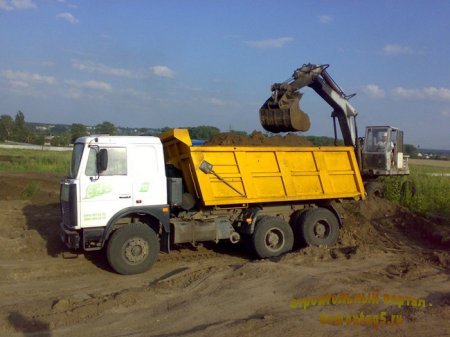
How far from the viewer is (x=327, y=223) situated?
11.6 m

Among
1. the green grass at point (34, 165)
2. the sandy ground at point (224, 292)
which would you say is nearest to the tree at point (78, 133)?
the sandy ground at point (224, 292)

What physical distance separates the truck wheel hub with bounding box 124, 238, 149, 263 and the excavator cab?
10.1m

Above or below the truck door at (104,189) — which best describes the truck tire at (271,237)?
below

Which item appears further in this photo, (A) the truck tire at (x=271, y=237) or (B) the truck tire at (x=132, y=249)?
(A) the truck tire at (x=271, y=237)

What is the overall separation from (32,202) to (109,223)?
10.6 meters

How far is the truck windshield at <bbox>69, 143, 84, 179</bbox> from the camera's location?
9070 millimetres

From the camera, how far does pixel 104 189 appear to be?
903 centimetres

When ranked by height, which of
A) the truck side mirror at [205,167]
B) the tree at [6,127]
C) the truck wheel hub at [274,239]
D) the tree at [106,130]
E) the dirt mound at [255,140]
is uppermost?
the tree at [6,127]

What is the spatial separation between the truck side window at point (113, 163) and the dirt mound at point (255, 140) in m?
2.51

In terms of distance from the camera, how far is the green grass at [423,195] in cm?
1614

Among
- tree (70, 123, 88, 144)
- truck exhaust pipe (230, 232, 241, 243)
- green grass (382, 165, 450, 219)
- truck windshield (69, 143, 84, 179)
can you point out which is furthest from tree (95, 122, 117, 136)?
green grass (382, 165, 450, 219)

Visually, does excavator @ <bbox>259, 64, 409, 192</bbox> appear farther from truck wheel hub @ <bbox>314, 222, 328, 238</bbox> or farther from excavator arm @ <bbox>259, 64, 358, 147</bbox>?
truck wheel hub @ <bbox>314, 222, 328, 238</bbox>

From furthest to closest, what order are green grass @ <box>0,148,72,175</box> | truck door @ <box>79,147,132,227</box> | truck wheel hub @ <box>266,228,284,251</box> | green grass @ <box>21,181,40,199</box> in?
green grass @ <box>0,148,72,175</box> < green grass @ <box>21,181,40,199</box> < truck wheel hub @ <box>266,228,284,251</box> < truck door @ <box>79,147,132,227</box>

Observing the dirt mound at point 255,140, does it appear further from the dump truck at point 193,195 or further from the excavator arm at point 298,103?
the excavator arm at point 298,103
